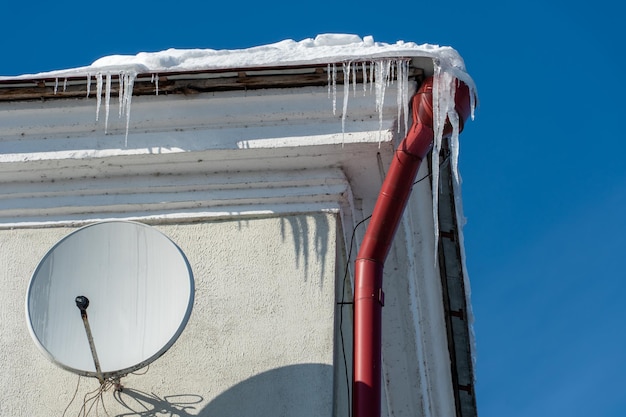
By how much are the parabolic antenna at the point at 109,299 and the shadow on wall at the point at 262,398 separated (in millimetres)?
511

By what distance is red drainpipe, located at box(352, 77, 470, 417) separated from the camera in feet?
23.5

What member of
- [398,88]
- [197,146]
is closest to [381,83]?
[398,88]

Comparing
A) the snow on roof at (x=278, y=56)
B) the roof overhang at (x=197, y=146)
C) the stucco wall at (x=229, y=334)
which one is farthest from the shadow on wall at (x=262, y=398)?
the snow on roof at (x=278, y=56)

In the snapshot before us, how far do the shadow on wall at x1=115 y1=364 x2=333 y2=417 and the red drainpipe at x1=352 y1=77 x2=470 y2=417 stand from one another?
323mm

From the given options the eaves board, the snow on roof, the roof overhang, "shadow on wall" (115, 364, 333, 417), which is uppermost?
the snow on roof

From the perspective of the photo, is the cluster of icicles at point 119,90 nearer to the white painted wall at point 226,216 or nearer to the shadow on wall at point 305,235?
the white painted wall at point 226,216

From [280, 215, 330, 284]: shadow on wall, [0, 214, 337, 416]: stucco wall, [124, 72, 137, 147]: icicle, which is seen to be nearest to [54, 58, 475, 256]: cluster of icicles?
[124, 72, 137, 147]: icicle

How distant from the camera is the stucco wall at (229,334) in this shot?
7.52 meters

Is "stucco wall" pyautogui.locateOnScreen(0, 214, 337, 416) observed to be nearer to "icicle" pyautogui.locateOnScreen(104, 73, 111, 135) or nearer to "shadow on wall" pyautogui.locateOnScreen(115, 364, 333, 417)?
"shadow on wall" pyautogui.locateOnScreen(115, 364, 333, 417)

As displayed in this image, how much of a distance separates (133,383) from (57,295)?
0.70 m

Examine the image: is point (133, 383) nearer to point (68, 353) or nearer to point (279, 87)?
point (68, 353)

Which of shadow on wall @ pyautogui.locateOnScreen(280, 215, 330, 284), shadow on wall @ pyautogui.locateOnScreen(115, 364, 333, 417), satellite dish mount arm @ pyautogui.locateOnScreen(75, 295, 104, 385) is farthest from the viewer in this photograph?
shadow on wall @ pyautogui.locateOnScreen(280, 215, 330, 284)

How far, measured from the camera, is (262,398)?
7492mm

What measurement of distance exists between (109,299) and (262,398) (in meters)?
0.87
